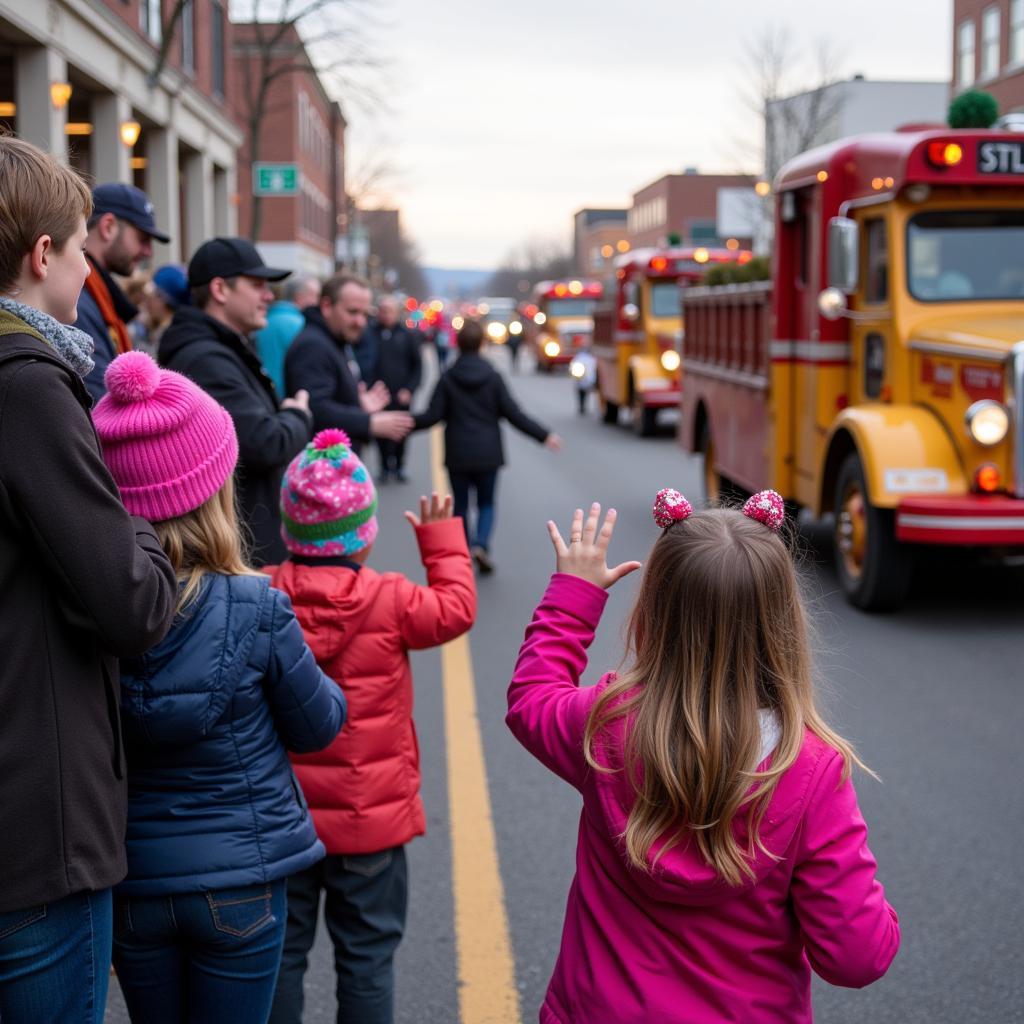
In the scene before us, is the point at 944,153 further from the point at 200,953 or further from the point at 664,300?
the point at 664,300

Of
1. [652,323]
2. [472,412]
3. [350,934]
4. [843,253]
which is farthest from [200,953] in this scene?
[652,323]

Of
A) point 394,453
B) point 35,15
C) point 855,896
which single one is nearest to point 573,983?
point 855,896

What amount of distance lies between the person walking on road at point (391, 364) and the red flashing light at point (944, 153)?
840 cm

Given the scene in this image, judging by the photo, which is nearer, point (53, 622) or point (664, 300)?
point (53, 622)

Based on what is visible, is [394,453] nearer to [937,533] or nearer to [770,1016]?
[937,533]

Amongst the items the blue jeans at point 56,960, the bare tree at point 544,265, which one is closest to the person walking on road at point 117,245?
the blue jeans at point 56,960

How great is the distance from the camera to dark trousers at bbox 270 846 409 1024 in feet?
10.8

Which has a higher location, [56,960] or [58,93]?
[58,93]

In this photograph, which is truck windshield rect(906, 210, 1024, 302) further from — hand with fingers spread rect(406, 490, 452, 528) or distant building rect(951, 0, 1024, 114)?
distant building rect(951, 0, 1024, 114)

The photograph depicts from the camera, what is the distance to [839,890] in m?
2.14

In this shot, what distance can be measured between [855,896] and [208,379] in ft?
11.4

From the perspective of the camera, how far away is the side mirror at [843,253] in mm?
8969

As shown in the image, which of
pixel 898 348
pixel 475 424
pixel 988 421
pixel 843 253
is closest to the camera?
pixel 988 421

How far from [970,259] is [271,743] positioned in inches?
303
